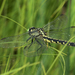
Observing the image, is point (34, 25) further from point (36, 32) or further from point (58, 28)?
point (58, 28)

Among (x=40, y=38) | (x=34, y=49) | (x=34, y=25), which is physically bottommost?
(x=34, y=49)

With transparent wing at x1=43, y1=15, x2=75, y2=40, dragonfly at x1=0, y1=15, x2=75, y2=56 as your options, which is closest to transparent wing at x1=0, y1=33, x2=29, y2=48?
dragonfly at x1=0, y1=15, x2=75, y2=56

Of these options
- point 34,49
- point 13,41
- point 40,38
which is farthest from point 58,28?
point 13,41

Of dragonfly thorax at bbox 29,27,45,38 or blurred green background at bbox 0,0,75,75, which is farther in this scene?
dragonfly thorax at bbox 29,27,45,38

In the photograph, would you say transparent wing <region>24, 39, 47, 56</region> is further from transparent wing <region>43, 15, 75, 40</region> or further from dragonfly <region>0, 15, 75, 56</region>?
transparent wing <region>43, 15, 75, 40</region>

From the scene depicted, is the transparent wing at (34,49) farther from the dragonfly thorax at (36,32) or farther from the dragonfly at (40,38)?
the dragonfly thorax at (36,32)

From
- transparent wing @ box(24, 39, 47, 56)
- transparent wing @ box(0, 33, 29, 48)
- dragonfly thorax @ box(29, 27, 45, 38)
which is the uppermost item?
dragonfly thorax @ box(29, 27, 45, 38)

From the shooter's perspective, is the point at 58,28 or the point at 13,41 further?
the point at 58,28

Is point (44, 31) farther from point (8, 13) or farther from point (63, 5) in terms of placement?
point (8, 13)
